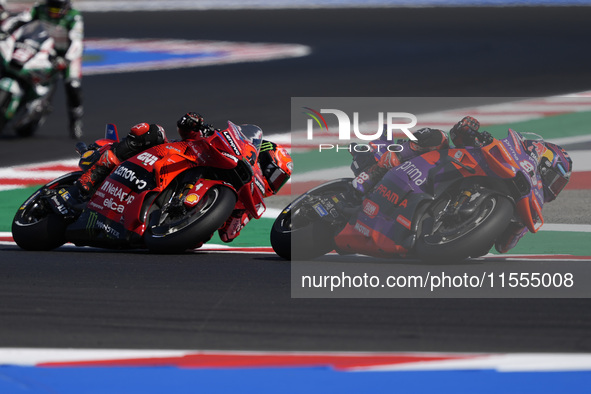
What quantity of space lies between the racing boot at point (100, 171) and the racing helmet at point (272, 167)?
0.95 metres

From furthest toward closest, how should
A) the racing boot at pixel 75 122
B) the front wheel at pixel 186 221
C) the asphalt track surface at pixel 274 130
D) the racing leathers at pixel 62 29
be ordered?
the racing boot at pixel 75 122, the racing leathers at pixel 62 29, the front wheel at pixel 186 221, the asphalt track surface at pixel 274 130

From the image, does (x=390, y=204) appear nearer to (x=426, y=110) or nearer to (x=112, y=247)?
(x=112, y=247)

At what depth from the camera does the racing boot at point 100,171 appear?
25.8 feet

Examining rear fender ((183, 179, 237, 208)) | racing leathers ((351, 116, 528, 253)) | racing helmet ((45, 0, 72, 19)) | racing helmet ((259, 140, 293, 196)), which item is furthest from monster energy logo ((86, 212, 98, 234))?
racing helmet ((45, 0, 72, 19))

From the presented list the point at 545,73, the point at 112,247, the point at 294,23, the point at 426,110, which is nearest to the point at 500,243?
the point at 112,247

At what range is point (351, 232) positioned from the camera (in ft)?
23.8

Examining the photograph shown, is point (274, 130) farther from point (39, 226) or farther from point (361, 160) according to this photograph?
point (361, 160)

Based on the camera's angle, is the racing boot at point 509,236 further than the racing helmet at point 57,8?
No

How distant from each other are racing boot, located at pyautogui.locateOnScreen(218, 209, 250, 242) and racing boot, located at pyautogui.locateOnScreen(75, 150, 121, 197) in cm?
81

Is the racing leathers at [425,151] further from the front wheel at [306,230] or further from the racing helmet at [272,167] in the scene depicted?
the racing helmet at [272,167]

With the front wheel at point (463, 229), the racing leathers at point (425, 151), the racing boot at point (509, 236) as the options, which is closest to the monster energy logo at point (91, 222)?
the racing leathers at point (425, 151)

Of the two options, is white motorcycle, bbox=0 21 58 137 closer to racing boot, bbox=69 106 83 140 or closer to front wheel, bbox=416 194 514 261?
racing boot, bbox=69 106 83 140

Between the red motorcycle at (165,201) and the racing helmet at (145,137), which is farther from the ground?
the racing helmet at (145,137)

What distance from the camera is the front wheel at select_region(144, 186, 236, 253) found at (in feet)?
→ 24.0
